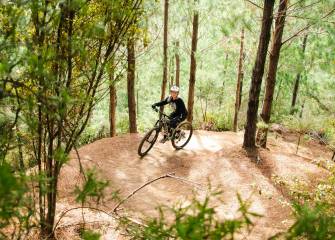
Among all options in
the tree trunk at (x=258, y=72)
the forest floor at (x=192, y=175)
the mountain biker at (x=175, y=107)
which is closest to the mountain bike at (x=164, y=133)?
the mountain biker at (x=175, y=107)

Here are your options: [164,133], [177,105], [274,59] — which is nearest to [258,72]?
[274,59]

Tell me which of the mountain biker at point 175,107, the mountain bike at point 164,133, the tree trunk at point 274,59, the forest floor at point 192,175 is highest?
the tree trunk at point 274,59

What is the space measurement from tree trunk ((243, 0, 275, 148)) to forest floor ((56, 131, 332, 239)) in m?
0.59

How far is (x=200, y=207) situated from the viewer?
5.77 feet

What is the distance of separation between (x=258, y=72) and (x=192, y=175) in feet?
10.6

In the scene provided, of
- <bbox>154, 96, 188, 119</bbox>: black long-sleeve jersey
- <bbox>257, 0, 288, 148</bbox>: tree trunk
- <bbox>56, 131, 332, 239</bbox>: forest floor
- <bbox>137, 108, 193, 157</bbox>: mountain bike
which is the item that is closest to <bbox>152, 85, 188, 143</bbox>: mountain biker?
<bbox>154, 96, 188, 119</bbox>: black long-sleeve jersey

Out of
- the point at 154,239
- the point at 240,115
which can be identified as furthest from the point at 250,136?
the point at 240,115

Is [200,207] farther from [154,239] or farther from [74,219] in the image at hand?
[74,219]

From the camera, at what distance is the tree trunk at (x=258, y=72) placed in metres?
9.12

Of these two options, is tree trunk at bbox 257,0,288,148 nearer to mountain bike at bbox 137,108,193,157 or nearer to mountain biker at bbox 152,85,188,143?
mountain bike at bbox 137,108,193,157

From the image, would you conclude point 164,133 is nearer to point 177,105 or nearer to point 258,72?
point 177,105

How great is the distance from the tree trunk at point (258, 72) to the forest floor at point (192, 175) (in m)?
0.59

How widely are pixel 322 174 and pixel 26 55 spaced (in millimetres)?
8722

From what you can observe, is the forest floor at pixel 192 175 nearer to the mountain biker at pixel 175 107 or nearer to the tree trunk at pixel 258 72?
the tree trunk at pixel 258 72
